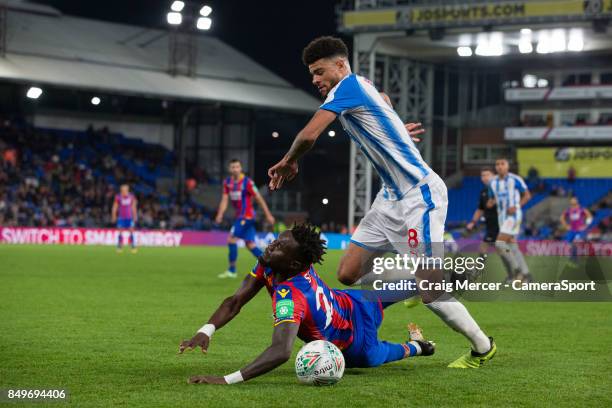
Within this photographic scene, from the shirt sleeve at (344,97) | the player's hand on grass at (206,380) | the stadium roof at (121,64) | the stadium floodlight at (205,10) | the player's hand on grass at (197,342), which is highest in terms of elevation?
the stadium floodlight at (205,10)

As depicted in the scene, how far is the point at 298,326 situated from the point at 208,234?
34752 millimetres

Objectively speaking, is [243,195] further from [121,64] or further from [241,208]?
[121,64]

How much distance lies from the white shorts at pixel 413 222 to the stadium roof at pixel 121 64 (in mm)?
32588

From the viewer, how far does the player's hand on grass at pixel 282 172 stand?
697cm

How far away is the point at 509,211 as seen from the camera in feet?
59.1

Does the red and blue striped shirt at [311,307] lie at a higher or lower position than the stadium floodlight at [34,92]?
lower

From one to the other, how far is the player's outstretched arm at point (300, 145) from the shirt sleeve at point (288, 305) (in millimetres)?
750

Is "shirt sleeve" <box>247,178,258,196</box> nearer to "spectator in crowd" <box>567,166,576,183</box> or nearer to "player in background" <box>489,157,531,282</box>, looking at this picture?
"player in background" <box>489,157,531,282</box>

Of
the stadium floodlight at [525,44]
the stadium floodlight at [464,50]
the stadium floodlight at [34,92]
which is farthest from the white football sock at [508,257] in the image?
the stadium floodlight at [464,50]

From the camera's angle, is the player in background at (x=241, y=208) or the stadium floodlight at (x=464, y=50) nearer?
the player in background at (x=241, y=208)

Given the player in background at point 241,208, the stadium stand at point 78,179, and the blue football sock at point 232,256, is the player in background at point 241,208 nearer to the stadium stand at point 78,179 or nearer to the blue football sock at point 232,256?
the blue football sock at point 232,256

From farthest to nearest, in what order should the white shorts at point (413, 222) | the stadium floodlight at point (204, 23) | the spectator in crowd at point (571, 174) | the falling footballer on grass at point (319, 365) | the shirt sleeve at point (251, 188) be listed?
the spectator in crowd at point (571, 174) → the stadium floodlight at point (204, 23) → the shirt sleeve at point (251, 188) → the white shorts at point (413, 222) → the falling footballer on grass at point (319, 365)

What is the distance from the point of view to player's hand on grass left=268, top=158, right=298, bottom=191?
22.9ft

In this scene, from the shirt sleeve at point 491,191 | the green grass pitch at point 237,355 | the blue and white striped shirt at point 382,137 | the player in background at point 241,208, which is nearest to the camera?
the green grass pitch at point 237,355
